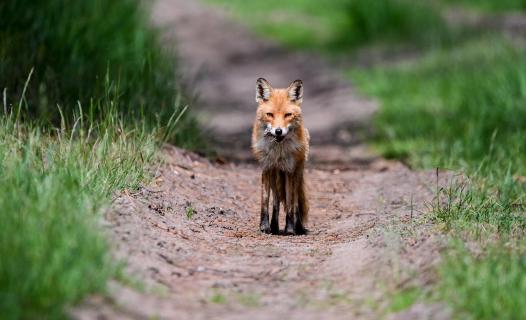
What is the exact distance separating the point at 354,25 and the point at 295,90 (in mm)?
13342

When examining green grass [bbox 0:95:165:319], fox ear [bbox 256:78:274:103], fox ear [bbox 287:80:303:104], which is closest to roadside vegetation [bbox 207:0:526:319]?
fox ear [bbox 287:80:303:104]

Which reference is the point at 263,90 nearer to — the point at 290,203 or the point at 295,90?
the point at 295,90

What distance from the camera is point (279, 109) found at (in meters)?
7.96

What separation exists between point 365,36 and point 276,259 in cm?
1467

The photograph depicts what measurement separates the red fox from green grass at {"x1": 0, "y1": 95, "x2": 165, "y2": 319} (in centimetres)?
119

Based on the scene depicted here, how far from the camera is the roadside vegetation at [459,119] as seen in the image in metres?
5.58

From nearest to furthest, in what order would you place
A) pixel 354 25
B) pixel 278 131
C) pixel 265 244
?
1. pixel 265 244
2. pixel 278 131
3. pixel 354 25

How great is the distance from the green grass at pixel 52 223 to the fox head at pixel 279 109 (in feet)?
3.94

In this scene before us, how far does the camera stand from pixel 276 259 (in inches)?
267

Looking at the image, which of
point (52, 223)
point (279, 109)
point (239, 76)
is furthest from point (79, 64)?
point (239, 76)

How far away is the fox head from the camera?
7.88m

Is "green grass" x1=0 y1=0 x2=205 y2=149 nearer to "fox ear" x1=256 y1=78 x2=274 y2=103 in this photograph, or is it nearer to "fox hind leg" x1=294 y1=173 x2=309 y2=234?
"fox ear" x1=256 y1=78 x2=274 y2=103

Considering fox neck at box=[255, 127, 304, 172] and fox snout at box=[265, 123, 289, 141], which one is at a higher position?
fox snout at box=[265, 123, 289, 141]

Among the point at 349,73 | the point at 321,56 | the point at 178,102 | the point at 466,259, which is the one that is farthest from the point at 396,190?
the point at 321,56
